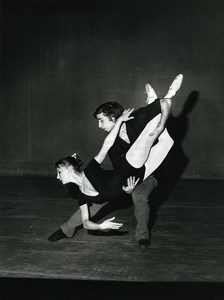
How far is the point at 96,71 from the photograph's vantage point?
777cm

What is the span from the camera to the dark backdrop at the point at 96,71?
753cm

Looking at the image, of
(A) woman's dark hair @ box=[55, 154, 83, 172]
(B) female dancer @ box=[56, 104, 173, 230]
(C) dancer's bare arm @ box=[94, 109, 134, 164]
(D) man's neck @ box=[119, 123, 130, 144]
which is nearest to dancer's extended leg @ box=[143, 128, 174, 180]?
(B) female dancer @ box=[56, 104, 173, 230]

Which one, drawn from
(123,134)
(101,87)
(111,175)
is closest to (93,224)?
(111,175)

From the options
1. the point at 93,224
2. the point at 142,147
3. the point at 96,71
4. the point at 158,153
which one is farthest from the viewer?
the point at 96,71

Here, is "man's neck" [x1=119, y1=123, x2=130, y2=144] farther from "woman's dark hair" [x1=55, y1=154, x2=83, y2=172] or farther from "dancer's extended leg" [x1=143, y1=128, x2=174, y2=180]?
"woman's dark hair" [x1=55, y1=154, x2=83, y2=172]

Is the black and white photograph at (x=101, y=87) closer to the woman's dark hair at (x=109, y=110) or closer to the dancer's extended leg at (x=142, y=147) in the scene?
the dancer's extended leg at (x=142, y=147)

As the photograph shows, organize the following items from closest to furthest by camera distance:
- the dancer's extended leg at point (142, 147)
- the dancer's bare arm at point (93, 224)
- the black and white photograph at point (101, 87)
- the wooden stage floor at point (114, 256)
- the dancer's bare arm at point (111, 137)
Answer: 1. the wooden stage floor at point (114, 256)
2. the dancer's bare arm at point (93, 224)
3. the dancer's bare arm at point (111, 137)
4. the dancer's extended leg at point (142, 147)
5. the black and white photograph at point (101, 87)

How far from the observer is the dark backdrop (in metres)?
7.53

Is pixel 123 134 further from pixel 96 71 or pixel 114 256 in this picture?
pixel 96 71

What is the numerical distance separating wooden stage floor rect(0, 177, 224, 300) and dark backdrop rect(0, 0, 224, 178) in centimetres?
204

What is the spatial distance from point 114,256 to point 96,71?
4546 millimetres

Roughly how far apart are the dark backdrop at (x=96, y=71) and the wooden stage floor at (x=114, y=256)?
204cm

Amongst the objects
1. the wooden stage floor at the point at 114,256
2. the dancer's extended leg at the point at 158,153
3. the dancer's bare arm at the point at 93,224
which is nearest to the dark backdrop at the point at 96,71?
the wooden stage floor at the point at 114,256

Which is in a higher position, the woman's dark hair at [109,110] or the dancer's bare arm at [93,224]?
the woman's dark hair at [109,110]
